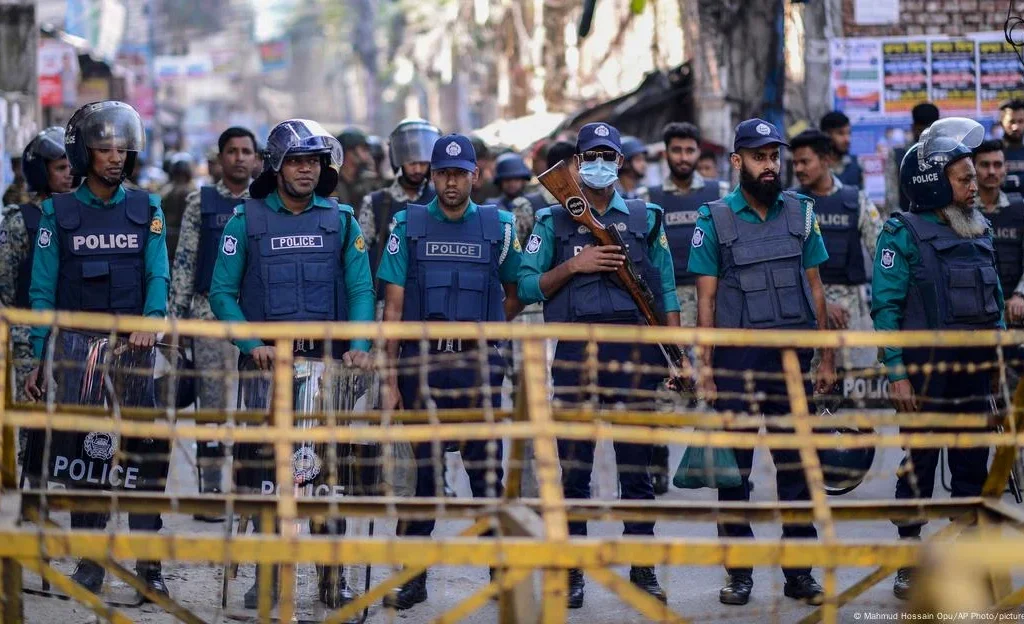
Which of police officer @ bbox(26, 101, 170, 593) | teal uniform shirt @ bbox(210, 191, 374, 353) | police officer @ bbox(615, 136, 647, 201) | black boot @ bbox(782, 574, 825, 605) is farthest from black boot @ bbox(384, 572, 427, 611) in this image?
police officer @ bbox(615, 136, 647, 201)

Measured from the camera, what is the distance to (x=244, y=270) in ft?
22.5

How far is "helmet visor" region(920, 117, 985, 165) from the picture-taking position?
689 centimetres

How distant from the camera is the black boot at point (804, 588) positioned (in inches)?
256

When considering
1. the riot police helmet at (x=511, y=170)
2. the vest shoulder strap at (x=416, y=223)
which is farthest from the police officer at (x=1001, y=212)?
the vest shoulder strap at (x=416, y=223)

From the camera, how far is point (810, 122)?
14.4m

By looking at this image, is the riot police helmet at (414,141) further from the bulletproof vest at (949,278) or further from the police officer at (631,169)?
the bulletproof vest at (949,278)

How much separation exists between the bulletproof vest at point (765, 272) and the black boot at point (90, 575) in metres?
2.97

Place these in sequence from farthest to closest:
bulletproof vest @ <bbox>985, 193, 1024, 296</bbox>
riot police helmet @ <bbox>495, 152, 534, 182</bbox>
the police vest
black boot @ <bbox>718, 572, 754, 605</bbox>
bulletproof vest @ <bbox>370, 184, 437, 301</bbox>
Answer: riot police helmet @ <bbox>495, 152, 534, 182</bbox> < the police vest < bulletproof vest @ <bbox>370, 184, 437, 301</bbox> < bulletproof vest @ <bbox>985, 193, 1024, 296</bbox> < black boot @ <bbox>718, 572, 754, 605</bbox>

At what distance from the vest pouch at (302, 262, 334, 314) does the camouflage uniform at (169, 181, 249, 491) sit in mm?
1690

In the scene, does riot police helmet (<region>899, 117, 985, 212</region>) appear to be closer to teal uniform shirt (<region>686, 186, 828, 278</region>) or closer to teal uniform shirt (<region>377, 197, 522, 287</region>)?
teal uniform shirt (<region>686, 186, 828, 278</region>)

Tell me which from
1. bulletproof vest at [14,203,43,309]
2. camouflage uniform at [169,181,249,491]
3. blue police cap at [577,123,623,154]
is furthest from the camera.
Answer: camouflage uniform at [169,181,249,491]

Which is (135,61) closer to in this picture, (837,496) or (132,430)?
(837,496)

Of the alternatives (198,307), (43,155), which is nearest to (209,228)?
(198,307)

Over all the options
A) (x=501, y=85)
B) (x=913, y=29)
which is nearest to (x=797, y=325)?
(x=913, y=29)
